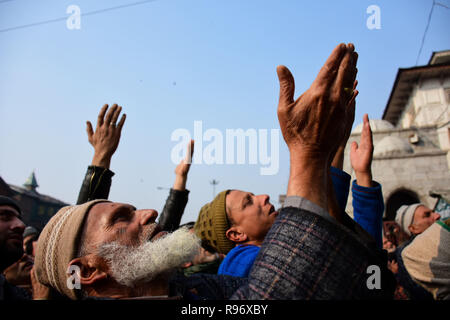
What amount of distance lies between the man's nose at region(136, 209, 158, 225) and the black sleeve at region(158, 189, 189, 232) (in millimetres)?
1600

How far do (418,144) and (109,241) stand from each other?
2071 cm

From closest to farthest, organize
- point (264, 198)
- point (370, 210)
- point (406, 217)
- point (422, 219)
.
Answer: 1. point (370, 210)
2. point (264, 198)
3. point (422, 219)
4. point (406, 217)

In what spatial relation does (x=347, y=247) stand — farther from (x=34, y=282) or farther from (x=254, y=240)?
(x=34, y=282)

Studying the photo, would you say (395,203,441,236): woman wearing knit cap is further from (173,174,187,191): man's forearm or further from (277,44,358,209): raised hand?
(277,44,358,209): raised hand

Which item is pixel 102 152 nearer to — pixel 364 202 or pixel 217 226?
pixel 217 226

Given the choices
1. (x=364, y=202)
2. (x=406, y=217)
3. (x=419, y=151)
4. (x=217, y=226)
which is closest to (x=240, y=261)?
(x=217, y=226)

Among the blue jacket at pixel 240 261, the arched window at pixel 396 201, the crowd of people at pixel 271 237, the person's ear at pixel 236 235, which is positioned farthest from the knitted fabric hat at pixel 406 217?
the arched window at pixel 396 201

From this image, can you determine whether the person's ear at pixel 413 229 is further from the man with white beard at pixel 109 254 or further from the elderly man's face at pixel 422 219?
the man with white beard at pixel 109 254

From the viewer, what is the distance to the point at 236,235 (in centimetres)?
286

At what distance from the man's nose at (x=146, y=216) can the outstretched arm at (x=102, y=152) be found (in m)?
0.92

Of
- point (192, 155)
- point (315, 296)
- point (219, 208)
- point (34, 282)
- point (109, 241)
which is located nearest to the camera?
point (315, 296)

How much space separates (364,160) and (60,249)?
2.00m
